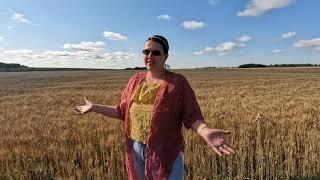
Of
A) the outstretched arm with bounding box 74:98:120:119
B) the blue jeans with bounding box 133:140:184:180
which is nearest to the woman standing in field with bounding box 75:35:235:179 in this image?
the blue jeans with bounding box 133:140:184:180

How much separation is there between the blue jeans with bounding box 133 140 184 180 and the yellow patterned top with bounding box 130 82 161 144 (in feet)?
0.23

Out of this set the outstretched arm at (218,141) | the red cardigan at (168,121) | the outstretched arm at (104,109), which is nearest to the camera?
the outstretched arm at (218,141)

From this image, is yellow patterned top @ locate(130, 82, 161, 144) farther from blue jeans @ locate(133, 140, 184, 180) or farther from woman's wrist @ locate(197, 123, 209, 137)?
woman's wrist @ locate(197, 123, 209, 137)

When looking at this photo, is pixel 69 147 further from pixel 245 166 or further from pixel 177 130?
pixel 177 130

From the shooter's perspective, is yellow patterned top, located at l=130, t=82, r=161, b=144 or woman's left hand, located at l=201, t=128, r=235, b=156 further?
yellow patterned top, located at l=130, t=82, r=161, b=144

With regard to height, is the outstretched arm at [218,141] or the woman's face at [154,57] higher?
the woman's face at [154,57]

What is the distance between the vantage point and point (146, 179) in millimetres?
3699

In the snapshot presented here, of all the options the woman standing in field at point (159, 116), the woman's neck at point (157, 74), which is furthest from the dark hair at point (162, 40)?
the woman's neck at point (157, 74)

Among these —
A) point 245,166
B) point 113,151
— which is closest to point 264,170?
point 245,166

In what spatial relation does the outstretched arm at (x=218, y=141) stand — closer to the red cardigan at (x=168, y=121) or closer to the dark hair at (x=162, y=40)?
the red cardigan at (x=168, y=121)

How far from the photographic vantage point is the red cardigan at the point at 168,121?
11.5ft

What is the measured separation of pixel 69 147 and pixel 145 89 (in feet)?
13.1

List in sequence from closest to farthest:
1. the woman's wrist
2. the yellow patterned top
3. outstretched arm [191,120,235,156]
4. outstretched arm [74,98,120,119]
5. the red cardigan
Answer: outstretched arm [191,120,235,156]
the woman's wrist
the red cardigan
the yellow patterned top
outstretched arm [74,98,120,119]

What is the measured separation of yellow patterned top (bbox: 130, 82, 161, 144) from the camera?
11.9 ft
